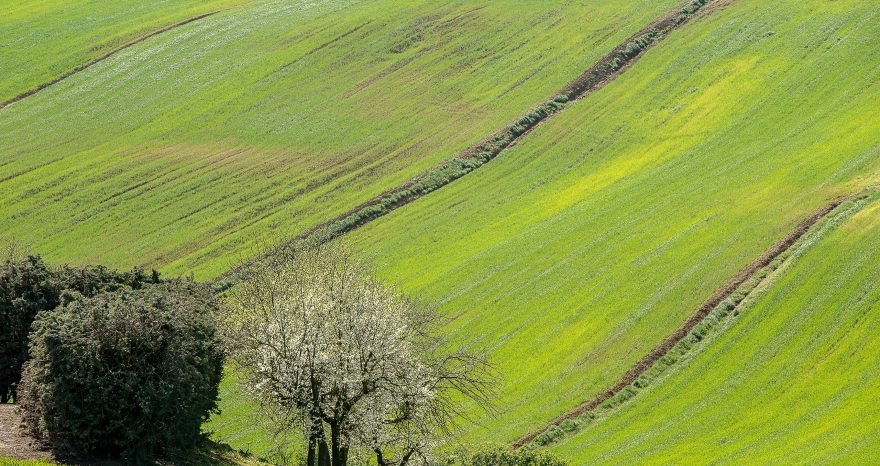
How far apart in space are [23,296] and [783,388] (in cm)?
3507

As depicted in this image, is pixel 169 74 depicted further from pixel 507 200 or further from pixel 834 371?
pixel 834 371

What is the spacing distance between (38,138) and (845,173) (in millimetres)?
69333

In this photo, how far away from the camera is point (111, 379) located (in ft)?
115

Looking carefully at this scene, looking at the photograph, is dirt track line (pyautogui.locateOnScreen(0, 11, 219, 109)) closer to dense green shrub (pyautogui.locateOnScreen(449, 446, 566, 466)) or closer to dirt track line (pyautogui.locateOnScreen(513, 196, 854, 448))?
dirt track line (pyautogui.locateOnScreen(513, 196, 854, 448))

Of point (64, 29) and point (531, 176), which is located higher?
point (64, 29)

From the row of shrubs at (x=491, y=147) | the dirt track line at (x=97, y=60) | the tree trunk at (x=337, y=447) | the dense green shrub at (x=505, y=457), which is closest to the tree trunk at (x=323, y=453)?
the tree trunk at (x=337, y=447)

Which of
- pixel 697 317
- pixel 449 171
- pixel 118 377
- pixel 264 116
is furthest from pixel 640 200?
pixel 118 377

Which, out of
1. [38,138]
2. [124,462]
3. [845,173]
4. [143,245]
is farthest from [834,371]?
[38,138]

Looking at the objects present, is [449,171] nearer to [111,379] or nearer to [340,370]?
[340,370]

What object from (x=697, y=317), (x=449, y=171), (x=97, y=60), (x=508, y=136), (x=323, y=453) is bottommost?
(x=697, y=317)

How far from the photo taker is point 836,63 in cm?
8325

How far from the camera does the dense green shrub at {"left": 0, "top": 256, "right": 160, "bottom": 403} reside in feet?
151

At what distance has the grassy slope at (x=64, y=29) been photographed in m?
109

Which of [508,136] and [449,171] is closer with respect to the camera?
[449,171]
